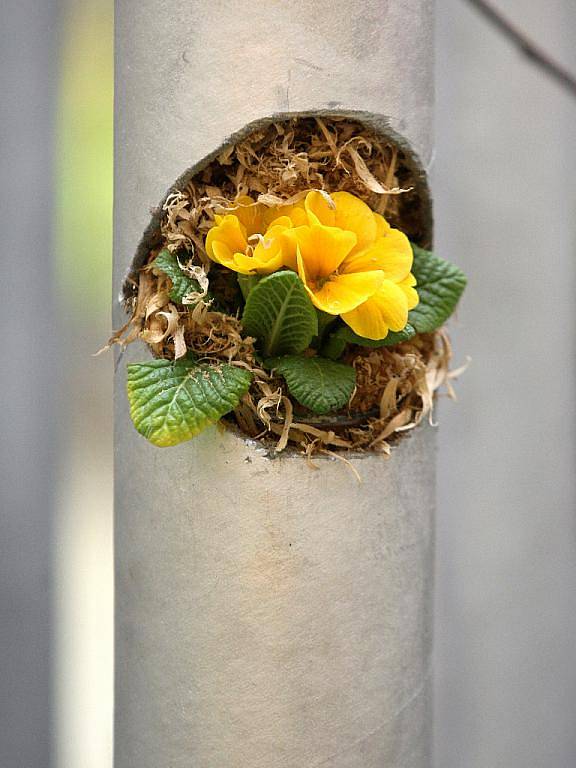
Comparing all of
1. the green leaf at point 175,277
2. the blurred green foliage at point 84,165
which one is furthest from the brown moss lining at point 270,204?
the blurred green foliage at point 84,165

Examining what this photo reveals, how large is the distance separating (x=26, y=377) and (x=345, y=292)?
817mm

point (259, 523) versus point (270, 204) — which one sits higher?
point (270, 204)

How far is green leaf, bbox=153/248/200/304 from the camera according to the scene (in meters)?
0.53

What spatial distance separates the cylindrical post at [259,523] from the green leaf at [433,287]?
78mm

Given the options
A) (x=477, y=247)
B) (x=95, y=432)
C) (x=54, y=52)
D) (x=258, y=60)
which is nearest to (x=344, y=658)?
(x=258, y=60)

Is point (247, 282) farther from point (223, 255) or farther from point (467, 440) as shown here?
point (467, 440)

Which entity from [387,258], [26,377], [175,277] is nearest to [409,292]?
[387,258]

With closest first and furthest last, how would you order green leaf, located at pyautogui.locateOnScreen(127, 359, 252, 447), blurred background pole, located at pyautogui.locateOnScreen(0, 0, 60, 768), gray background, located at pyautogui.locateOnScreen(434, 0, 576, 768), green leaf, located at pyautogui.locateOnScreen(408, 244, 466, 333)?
1. green leaf, located at pyautogui.locateOnScreen(127, 359, 252, 447)
2. green leaf, located at pyautogui.locateOnScreen(408, 244, 466, 333)
3. blurred background pole, located at pyautogui.locateOnScreen(0, 0, 60, 768)
4. gray background, located at pyautogui.locateOnScreen(434, 0, 576, 768)

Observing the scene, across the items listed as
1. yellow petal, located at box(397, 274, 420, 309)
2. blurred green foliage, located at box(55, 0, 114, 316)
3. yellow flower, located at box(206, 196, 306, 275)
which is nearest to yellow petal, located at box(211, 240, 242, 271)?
yellow flower, located at box(206, 196, 306, 275)

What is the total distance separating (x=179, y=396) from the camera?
50 centimetres

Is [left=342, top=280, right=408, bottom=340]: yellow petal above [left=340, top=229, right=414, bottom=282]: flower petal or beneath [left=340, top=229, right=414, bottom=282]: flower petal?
beneath

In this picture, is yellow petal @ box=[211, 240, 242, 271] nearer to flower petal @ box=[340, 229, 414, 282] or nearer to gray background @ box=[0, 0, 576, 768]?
flower petal @ box=[340, 229, 414, 282]

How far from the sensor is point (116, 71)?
59cm

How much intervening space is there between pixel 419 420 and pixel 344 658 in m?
0.17
